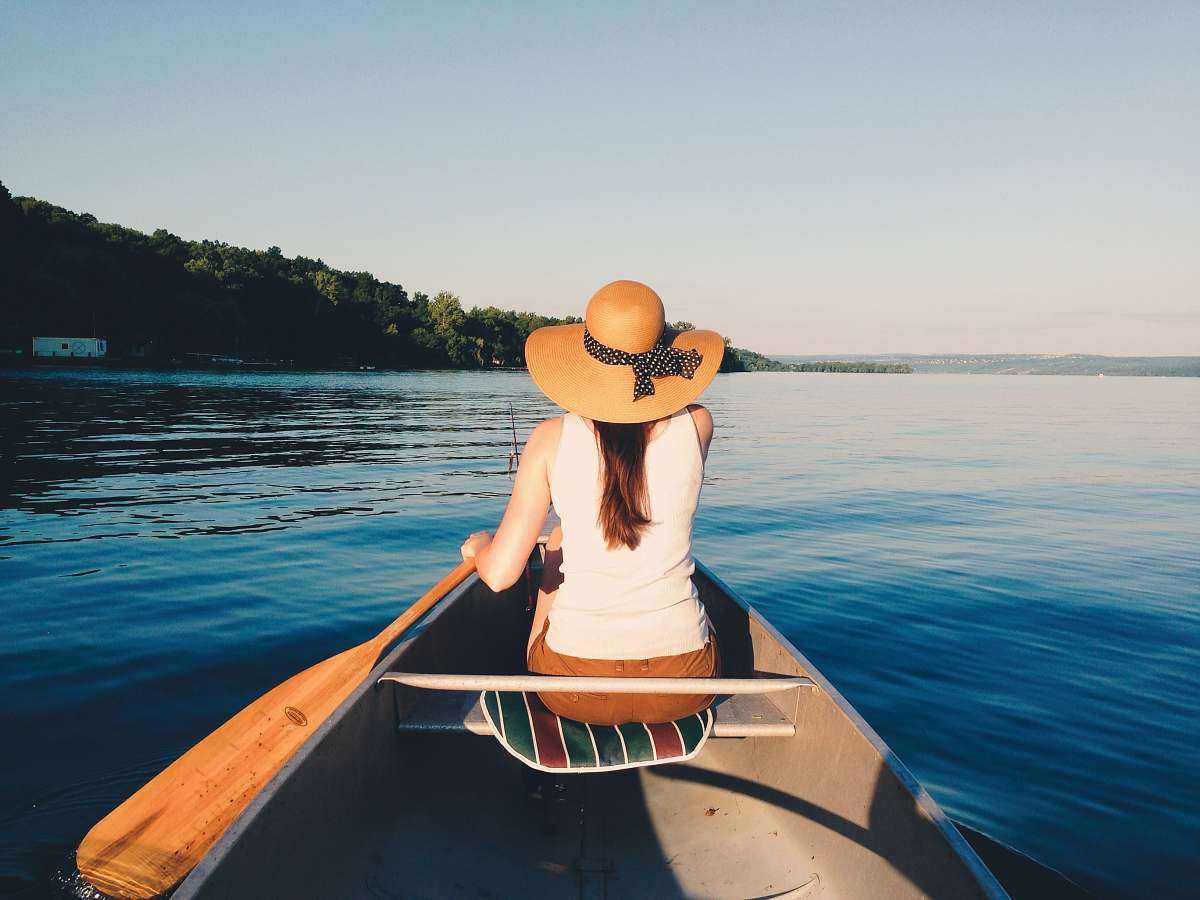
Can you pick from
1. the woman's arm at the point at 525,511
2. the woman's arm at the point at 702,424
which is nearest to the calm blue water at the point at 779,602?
the woman's arm at the point at 525,511

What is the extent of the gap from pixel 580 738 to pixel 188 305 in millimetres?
82132

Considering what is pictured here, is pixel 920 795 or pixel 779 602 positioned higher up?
pixel 920 795

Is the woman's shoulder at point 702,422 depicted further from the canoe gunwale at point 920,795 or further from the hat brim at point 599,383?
the canoe gunwale at point 920,795

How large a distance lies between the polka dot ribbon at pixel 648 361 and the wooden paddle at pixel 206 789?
1062 millimetres

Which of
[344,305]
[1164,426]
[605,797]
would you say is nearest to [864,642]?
[605,797]

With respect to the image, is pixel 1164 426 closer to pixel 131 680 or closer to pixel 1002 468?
pixel 1002 468

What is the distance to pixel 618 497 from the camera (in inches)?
99.7

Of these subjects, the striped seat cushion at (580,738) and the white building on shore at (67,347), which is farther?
the white building on shore at (67,347)

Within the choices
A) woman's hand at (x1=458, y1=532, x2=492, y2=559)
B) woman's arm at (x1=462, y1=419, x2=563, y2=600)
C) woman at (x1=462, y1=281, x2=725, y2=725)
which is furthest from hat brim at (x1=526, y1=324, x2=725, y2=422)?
woman's hand at (x1=458, y1=532, x2=492, y2=559)

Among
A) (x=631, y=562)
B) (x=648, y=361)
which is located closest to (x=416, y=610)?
(x=631, y=562)

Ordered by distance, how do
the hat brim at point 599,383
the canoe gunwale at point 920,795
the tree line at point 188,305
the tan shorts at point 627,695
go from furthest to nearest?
the tree line at point 188,305, the tan shorts at point 627,695, the hat brim at point 599,383, the canoe gunwale at point 920,795

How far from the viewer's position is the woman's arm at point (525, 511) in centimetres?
257

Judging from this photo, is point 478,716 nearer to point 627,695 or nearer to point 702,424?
point 627,695

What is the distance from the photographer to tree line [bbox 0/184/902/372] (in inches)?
2451
